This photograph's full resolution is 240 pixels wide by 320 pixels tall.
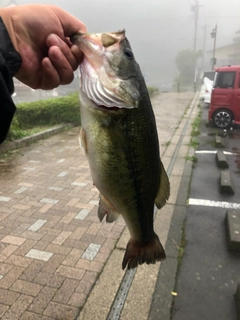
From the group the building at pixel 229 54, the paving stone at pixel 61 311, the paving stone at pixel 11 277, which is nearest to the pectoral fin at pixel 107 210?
the paving stone at pixel 61 311

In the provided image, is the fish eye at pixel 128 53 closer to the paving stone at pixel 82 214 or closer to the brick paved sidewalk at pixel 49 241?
the brick paved sidewalk at pixel 49 241

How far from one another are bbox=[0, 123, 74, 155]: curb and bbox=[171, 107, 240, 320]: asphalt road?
15.0 feet

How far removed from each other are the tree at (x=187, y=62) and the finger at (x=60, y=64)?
5076cm

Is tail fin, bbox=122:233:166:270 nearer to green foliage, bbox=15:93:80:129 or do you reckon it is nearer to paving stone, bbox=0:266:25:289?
paving stone, bbox=0:266:25:289

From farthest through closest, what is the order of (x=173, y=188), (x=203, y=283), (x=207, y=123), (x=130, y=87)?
(x=207, y=123), (x=173, y=188), (x=203, y=283), (x=130, y=87)

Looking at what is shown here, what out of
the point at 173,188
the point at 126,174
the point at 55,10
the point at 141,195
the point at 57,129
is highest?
the point at 55,10

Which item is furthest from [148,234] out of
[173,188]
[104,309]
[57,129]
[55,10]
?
[57,129]

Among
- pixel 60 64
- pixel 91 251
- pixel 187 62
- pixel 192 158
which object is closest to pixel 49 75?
pixel 60 64

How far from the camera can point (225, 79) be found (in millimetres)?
10797

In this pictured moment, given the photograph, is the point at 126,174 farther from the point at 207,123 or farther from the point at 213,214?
the point at 207,123

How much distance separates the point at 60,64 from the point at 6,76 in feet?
1.15

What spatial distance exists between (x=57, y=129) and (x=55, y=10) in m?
8.26

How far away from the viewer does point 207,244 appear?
3811 millimetres

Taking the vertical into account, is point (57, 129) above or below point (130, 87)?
below
